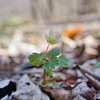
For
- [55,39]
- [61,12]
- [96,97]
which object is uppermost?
[55,39]

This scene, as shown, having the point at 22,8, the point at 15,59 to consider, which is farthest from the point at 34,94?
the point at 22,8

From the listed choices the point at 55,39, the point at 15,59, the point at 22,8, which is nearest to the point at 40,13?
the point at 22,8

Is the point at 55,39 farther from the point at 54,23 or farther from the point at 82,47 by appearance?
the point at 54,23

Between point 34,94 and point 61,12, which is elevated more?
point 34,94

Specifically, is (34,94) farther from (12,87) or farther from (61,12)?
(61,12)

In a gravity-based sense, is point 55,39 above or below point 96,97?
above

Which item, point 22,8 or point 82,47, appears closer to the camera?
point 82,47

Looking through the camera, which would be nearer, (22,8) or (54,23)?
(54,23)

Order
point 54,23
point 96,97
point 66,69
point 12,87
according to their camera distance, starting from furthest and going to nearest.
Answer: point 54,23, point 66,69, point 12,87, point 96,97

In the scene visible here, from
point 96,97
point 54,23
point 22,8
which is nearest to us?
point 96,97
